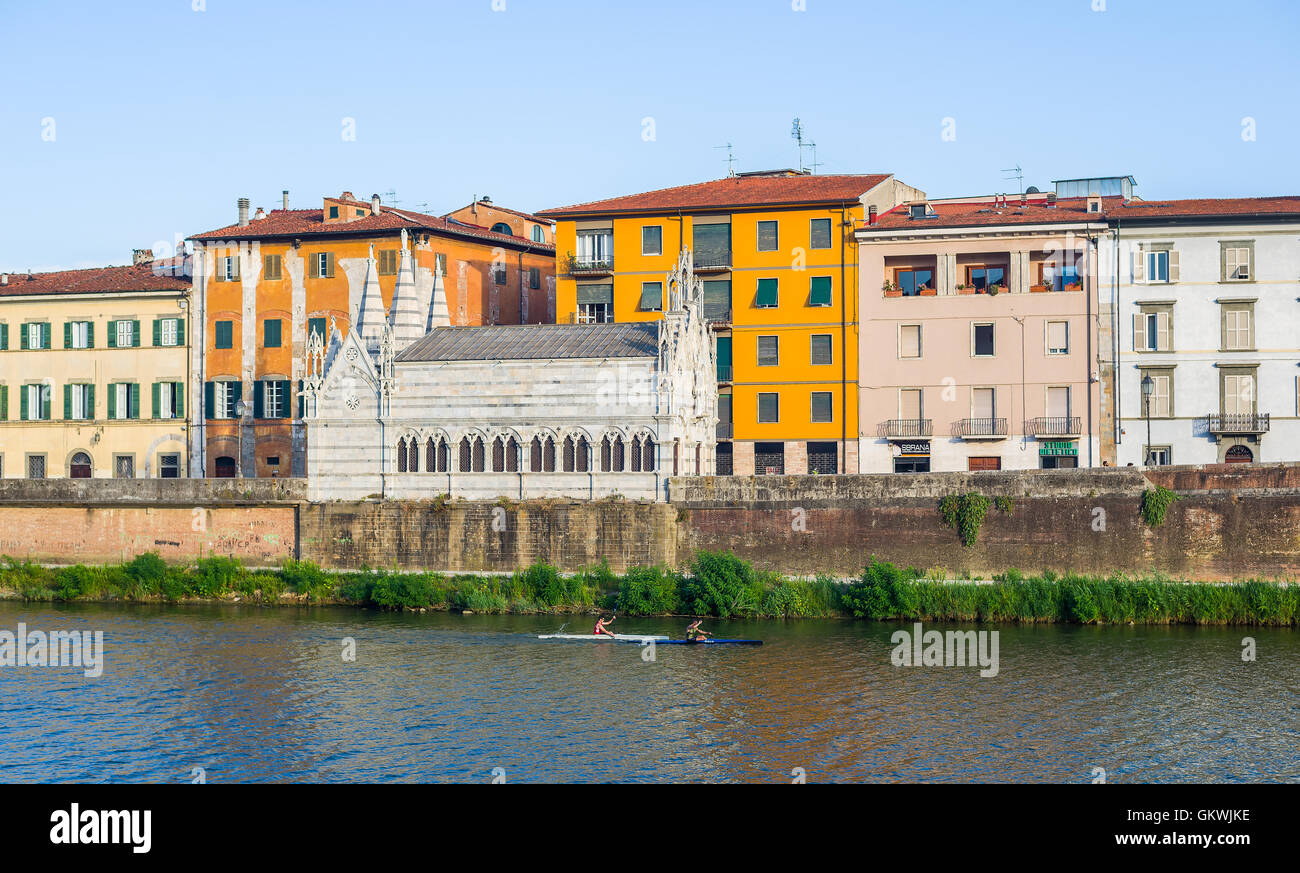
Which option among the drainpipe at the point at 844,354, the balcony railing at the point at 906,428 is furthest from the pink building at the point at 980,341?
the drainpipe at the point at 844,354

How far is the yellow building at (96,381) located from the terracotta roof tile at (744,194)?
61.4 ft

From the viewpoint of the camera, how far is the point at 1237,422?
201ft

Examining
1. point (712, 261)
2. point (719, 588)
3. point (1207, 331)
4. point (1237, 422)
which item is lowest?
point (719, 588)

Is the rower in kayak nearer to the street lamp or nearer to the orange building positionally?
the street lamp

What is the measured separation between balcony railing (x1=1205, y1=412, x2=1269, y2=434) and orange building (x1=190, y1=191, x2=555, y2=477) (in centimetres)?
3264

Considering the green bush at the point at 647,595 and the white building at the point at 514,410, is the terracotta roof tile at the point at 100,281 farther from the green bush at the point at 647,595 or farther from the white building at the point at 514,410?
the green bush at the point at 647,595

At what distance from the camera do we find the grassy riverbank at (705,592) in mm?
48438

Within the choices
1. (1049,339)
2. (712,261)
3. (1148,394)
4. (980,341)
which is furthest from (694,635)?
(712,261)

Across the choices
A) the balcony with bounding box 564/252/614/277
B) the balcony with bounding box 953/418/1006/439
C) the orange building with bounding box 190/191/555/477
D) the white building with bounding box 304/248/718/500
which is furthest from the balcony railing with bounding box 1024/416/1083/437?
the orange building with bounding box 190/191/555/477

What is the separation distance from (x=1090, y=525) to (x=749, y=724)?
63.7 feet

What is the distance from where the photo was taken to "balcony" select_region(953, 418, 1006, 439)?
209ft

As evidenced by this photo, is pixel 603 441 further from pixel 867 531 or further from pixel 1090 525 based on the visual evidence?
pixel 1090 525

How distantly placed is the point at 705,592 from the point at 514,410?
10618mm

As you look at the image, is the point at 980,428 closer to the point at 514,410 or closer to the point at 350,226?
the point at 514,410
